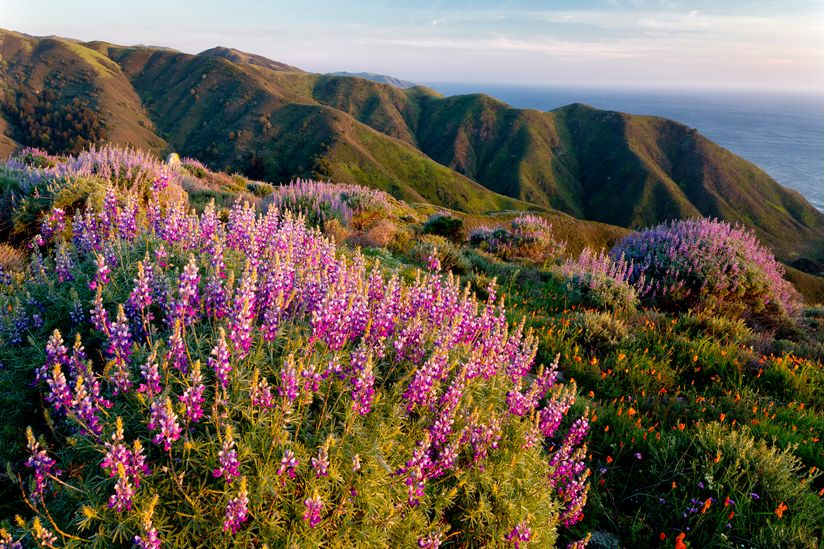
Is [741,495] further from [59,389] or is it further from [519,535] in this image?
[59,389]

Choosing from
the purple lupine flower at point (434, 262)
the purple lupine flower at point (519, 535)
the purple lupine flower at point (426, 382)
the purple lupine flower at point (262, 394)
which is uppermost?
the purple lupine flower at point (434, 262)

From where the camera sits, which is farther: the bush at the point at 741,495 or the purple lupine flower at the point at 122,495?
the bush at the point at 741,495

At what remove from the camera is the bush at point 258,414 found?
2.41 m

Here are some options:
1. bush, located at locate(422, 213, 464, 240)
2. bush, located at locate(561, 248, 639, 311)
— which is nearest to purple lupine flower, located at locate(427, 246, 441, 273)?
bush, located at locate(561, 248, 639, 311)

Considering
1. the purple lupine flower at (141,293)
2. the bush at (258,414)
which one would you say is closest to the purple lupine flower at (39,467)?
the bush at (258,414)

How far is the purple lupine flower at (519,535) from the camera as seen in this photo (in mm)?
2977

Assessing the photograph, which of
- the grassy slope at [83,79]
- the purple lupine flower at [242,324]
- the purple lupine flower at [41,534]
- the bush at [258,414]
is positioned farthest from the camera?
the grassy slope at [83,79]

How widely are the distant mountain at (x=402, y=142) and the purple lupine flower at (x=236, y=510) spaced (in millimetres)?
98645

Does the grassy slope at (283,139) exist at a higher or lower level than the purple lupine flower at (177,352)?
higher

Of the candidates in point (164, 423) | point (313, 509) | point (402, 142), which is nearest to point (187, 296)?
point (164, 423)

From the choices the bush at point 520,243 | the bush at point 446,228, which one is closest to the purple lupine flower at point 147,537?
the bush at point 520,243

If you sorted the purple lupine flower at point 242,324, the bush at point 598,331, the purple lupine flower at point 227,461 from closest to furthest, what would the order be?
the purple lupine flower at point 227,461 < the purple lupine flower at point 242,324 < the bush at point 598,331

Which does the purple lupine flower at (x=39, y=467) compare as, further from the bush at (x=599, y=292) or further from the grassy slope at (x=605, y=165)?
the grassy slope at (x=605, y=165)

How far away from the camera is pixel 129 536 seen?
2.36m
